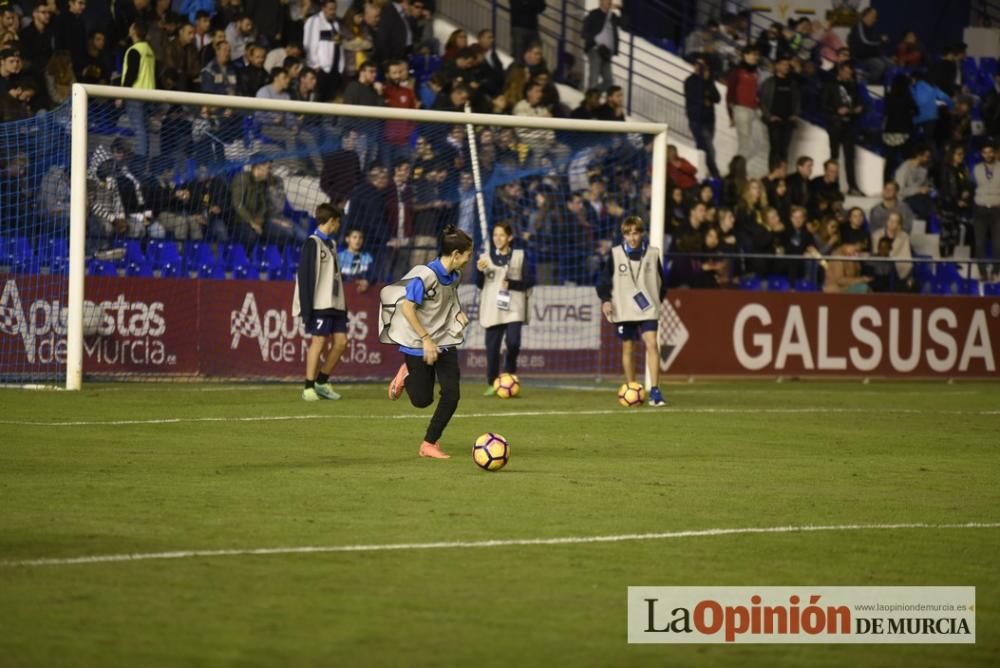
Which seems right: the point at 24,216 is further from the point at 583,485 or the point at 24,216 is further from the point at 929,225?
the point at 929,225

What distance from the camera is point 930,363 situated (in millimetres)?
23922

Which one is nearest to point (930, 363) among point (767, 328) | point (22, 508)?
point (767, 328)

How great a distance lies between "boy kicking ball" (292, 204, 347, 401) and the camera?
56.4 feet

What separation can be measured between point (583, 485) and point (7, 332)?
10.00m

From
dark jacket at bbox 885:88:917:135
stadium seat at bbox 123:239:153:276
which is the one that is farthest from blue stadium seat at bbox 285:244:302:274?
dark jacket at bbox 885:88:917:135

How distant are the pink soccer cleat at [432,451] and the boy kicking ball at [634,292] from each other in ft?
19.5

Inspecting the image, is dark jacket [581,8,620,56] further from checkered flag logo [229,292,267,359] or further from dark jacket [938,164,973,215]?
checkered flag logo [229,292,267,359]

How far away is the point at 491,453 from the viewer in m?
11.3

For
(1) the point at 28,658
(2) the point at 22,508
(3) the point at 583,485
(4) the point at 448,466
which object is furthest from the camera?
(4) the point at 448,466

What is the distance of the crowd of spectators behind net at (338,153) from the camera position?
1947 cm

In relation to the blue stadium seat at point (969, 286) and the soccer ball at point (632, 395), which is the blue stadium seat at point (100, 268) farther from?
the blue stadium seat at point (969, 286)

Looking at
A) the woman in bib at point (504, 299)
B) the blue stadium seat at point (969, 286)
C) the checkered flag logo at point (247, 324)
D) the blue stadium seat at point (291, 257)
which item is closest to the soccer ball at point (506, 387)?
the woman in bib at point (504, 299)

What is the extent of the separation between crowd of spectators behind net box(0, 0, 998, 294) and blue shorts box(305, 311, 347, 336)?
310 centimetres

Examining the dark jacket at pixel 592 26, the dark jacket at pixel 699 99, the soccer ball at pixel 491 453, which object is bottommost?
the soccer ball at pixel 491 453
